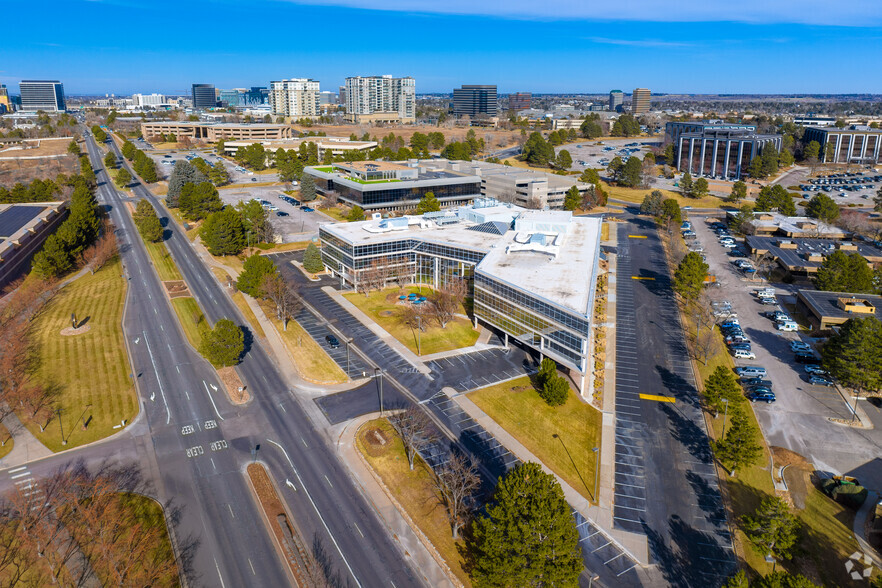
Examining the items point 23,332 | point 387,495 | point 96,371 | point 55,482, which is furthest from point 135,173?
point 387,495

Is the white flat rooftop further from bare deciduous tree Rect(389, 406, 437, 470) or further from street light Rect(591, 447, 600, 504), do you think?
bare deciduous tree Rect(389, 406, 437, 470)

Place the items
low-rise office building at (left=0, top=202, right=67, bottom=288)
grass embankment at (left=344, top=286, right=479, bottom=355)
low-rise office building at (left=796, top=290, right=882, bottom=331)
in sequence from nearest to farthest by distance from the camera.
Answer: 1. grass embankment at (left=344, top=286, right=479, bottom=355)
2. low-rise office building at (left=796, top=290, right=882, bottom=331)
3. low-rise office building at (left=0, top=202, right=67, bottom=288)

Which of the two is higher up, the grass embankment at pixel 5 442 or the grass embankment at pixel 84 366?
the grass embankment at pixel 84 366

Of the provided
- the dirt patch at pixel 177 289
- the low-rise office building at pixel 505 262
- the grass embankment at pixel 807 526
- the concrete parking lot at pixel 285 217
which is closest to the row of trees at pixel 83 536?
the low-rise office building at pixel 505 262

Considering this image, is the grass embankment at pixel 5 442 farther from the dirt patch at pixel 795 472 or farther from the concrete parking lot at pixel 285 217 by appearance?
the concrete parking lot at pixel 285 217

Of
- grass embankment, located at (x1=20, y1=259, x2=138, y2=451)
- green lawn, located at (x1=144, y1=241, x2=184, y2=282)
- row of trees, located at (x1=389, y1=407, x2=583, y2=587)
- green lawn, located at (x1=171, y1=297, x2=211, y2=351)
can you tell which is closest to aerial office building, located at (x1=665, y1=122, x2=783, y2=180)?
green lawn, located at (x1=144, y1=241, x2=184, y2=282)

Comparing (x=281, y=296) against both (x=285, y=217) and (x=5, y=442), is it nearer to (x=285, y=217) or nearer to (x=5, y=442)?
(x=5, y=442)
